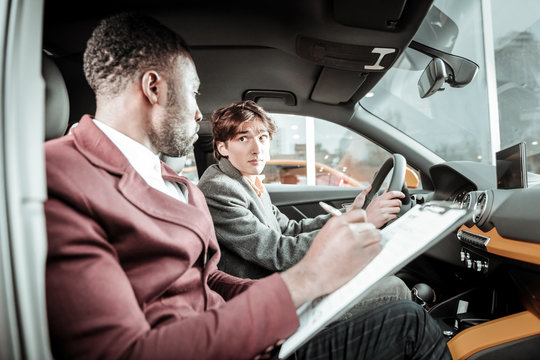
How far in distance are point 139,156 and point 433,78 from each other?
144cm

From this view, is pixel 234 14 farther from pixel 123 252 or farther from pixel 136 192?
pixel 123 252

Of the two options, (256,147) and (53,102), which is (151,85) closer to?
(53,102)

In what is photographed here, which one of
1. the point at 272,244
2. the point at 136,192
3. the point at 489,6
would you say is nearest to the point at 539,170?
the point at 272,244

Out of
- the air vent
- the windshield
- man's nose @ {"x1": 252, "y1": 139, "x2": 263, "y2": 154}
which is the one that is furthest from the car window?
the air vent

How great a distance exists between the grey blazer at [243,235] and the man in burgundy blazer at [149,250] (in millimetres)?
307

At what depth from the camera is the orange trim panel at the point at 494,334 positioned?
1.28 meters

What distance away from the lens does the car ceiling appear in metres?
1.40

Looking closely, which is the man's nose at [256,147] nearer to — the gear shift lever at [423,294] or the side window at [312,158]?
the gear shift lever at [423,294]

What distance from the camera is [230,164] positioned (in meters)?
1.54

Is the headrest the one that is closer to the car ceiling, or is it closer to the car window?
the car ceiling

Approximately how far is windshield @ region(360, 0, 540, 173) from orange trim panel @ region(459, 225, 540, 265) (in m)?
0.81

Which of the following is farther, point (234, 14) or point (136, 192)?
point (234, 14)

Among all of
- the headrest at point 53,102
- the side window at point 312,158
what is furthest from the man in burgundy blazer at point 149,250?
the side window at point 312,158

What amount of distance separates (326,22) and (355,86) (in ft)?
2.02
